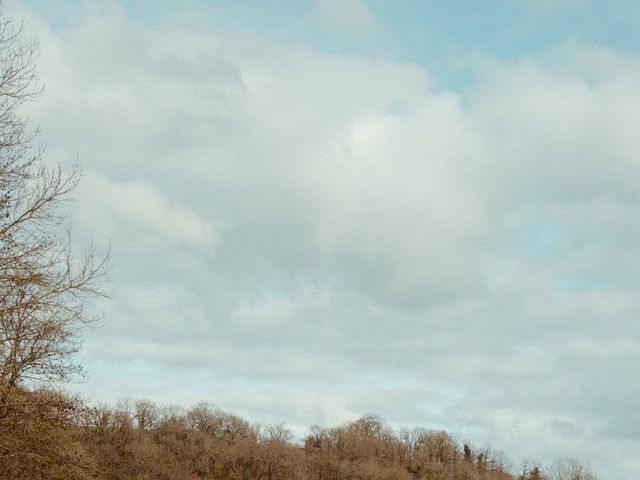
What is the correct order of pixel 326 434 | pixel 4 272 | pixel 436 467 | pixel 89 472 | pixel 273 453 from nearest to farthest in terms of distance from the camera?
pixel 4 272
pixel 89 472
pixel 273 453
pixel 436 467
pixel 326 434

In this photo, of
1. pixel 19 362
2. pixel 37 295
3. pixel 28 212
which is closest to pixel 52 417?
pixel 19 362

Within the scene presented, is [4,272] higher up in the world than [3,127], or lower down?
lower down

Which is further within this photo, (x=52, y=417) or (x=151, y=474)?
(x=151, y=474)

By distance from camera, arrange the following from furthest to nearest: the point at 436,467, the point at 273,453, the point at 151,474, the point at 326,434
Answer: the point at 326,434 → the point at 436,467 → the point at 273,453 → the point at 151,474

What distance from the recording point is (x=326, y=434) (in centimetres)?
13612

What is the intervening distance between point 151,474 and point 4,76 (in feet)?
290

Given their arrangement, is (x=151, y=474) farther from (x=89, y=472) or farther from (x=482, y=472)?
(x=89, y=472)

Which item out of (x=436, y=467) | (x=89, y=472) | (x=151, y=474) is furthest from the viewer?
(x=436, y=467)

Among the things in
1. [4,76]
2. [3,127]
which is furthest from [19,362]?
[4,76]

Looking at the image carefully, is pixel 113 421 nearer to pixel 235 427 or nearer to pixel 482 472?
pixel 235 427

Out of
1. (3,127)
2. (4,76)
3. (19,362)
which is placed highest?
(4,76)

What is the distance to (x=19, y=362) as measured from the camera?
21953 millimetres

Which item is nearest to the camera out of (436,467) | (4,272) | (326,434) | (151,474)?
(4,272)

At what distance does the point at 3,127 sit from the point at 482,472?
12381cm
